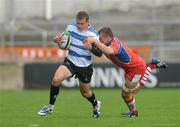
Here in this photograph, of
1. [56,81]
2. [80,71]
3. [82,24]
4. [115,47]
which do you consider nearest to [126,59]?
[115,47]

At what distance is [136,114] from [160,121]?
1471 mm

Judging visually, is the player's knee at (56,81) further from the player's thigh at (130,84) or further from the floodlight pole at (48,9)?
the floodlight pole at (48,9)

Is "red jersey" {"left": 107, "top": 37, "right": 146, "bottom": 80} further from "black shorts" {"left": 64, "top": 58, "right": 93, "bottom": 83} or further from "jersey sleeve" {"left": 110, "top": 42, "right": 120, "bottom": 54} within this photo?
"black shorts" {"left": 64, "top": 58, "right": 93, "bottom": 83}

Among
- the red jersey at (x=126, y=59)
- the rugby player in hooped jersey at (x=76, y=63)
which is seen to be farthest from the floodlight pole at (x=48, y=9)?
the red jersey at (x=126, y=59)

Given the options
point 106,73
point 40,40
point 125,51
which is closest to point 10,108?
point 125,51

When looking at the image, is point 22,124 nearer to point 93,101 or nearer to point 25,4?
point 93,101

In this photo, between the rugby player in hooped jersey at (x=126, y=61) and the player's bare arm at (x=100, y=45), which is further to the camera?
the rugby player in hooped jersey at (x=126, y=61)

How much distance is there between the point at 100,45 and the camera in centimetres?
1259

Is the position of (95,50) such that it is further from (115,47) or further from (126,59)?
(126,59)

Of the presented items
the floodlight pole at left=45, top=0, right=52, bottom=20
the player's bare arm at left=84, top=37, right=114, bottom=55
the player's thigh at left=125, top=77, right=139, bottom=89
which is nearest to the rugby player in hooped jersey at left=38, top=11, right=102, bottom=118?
the player's bare arm at left=84, top=37, right=114, bottom=55

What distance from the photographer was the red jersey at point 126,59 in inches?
509

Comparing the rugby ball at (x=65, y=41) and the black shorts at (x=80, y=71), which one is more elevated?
the rugby ball at (x=65, y=41)

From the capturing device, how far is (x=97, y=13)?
3456cm

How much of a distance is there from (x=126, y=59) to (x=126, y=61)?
5cm
